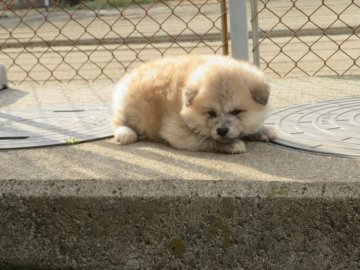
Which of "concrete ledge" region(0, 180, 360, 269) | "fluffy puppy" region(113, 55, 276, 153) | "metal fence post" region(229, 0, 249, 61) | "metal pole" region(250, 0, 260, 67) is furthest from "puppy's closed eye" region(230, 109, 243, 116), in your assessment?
"metal pole" region(250, 0, 260, 67)

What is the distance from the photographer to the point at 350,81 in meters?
4.88

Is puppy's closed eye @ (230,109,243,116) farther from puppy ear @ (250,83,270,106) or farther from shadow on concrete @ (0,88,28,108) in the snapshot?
shadow on concrete @ (0,88,28,108)

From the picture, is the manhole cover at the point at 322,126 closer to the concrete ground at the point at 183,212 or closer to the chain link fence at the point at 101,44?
the concrete ground at the point at 183,212

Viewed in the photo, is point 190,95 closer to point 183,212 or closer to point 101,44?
point 183,212

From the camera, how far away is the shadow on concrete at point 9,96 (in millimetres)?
4812

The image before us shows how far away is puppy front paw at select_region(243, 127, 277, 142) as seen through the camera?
11.7ft

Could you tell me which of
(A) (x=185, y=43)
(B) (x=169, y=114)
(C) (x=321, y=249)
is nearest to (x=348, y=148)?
(C) (x=321, y=249)

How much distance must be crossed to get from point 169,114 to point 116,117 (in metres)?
0.45

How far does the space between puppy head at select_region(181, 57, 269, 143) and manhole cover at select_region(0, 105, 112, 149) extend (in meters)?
0.62

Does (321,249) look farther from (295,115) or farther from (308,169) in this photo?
(295,115)

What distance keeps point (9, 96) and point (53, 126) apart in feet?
3.49

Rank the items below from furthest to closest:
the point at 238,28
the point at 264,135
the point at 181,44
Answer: the point at 181,44, the point at 238,28, the point at 264,135

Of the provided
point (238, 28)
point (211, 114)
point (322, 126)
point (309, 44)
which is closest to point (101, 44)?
point (309, 44)

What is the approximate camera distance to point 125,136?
3.68m
